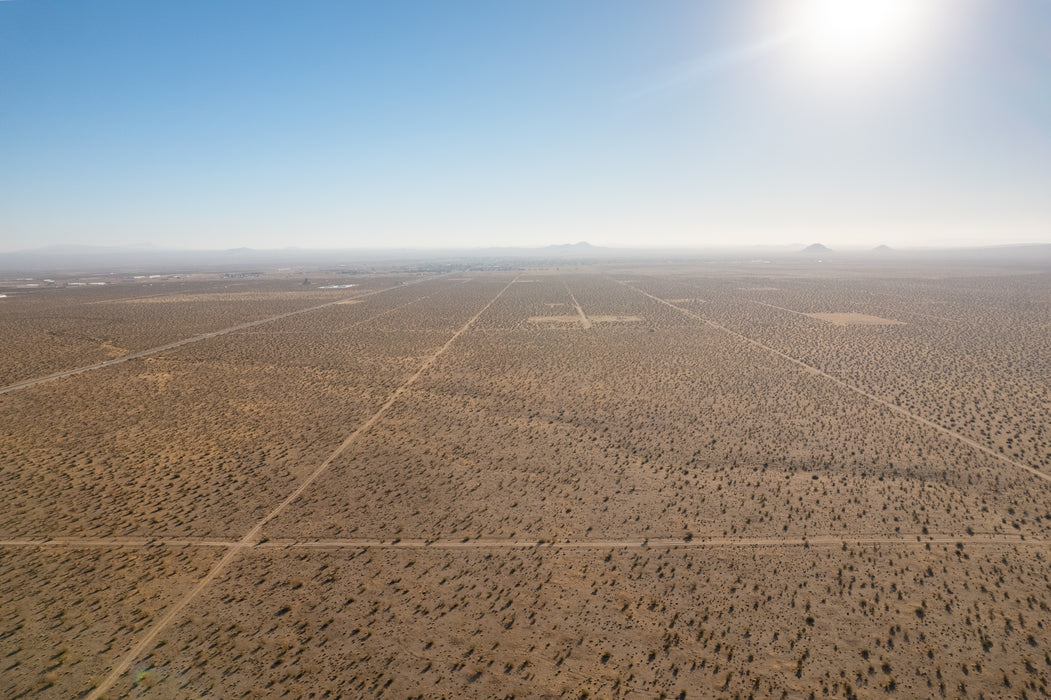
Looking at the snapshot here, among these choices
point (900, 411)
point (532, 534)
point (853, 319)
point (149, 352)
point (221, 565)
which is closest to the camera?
point (221, 565)

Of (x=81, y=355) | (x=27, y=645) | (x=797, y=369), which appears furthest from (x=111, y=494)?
(x=797, y=369)

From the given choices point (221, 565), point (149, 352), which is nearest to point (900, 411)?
point (221, 565)

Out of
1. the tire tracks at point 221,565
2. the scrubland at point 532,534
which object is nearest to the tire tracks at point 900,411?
the scrubland at point 532,534

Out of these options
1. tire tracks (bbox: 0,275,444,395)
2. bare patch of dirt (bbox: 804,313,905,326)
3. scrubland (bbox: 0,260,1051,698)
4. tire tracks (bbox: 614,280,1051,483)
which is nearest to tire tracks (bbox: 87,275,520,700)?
scrubland (bbox: 0,260,1051,698)

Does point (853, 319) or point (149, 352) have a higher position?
point (149, 352)

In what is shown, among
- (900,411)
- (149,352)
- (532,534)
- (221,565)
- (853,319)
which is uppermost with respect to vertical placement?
(149,352)

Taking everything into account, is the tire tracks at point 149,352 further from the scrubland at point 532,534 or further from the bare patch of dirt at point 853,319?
the bare patch of dirt at point 853,319

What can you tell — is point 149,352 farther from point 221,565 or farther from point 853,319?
point 853,319

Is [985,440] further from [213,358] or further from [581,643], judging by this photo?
[213,358]
